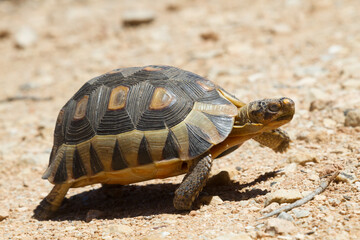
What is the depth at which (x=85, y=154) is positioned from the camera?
4473 millimetres

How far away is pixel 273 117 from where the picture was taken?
4238 mm

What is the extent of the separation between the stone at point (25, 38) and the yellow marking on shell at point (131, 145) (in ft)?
28.4

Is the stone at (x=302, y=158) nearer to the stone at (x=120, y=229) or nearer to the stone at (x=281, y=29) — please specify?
the stone at (x=120, y=229)

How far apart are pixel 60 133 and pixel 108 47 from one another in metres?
6.55

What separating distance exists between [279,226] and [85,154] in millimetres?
1908

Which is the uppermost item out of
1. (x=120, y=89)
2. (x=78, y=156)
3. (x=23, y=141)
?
(x=120, y=89)

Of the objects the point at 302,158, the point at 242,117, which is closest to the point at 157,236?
the point at 242,117

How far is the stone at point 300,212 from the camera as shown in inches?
143

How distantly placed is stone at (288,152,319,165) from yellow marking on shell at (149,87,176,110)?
55.2 inches

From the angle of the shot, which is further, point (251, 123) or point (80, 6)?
point (80, 6)

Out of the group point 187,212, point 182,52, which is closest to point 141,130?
point 187,212

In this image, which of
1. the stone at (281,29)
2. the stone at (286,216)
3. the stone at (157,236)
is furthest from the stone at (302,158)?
the stone at (281,29)

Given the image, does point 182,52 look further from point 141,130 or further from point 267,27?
point 141,130

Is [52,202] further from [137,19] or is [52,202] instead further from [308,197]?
[137,19]
